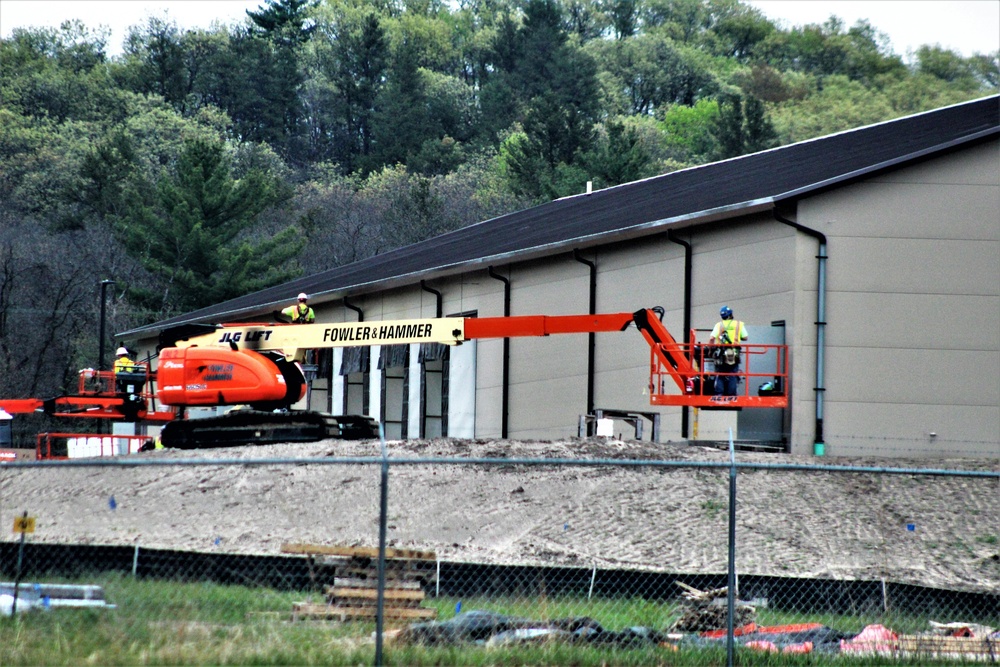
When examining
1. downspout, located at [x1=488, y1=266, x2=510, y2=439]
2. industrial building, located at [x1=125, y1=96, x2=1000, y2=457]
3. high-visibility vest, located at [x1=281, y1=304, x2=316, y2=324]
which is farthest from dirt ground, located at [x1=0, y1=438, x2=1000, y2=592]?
downspout, located at [x1=488, y1=266, x2=510, y2=439]

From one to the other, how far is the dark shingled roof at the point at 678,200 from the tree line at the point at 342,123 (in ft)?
79.5

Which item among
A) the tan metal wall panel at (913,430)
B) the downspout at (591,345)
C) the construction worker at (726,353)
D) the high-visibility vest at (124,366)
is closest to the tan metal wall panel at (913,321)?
the tan metal wall panel at (913,430)

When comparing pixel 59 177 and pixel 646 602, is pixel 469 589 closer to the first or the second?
pixel 646 602

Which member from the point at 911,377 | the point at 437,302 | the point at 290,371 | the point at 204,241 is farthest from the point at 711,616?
the point at 204,241

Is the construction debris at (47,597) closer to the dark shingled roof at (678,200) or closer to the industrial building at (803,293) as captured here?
the industrial building at (803,293)

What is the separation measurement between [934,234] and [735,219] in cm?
355

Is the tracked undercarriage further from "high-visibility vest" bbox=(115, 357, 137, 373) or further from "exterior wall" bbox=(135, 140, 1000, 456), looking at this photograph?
"exterior wall" bbox=(135, 140, 1000, 456)

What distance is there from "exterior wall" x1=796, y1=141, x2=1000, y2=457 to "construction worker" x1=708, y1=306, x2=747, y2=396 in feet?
3.80

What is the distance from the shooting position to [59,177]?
285ft

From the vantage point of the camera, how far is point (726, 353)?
23125mm

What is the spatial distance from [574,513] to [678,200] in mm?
12306

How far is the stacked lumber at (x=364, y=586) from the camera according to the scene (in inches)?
513

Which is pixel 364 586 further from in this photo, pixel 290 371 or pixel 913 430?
pixel 913 430

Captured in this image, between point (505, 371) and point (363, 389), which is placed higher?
point (505, 371)
